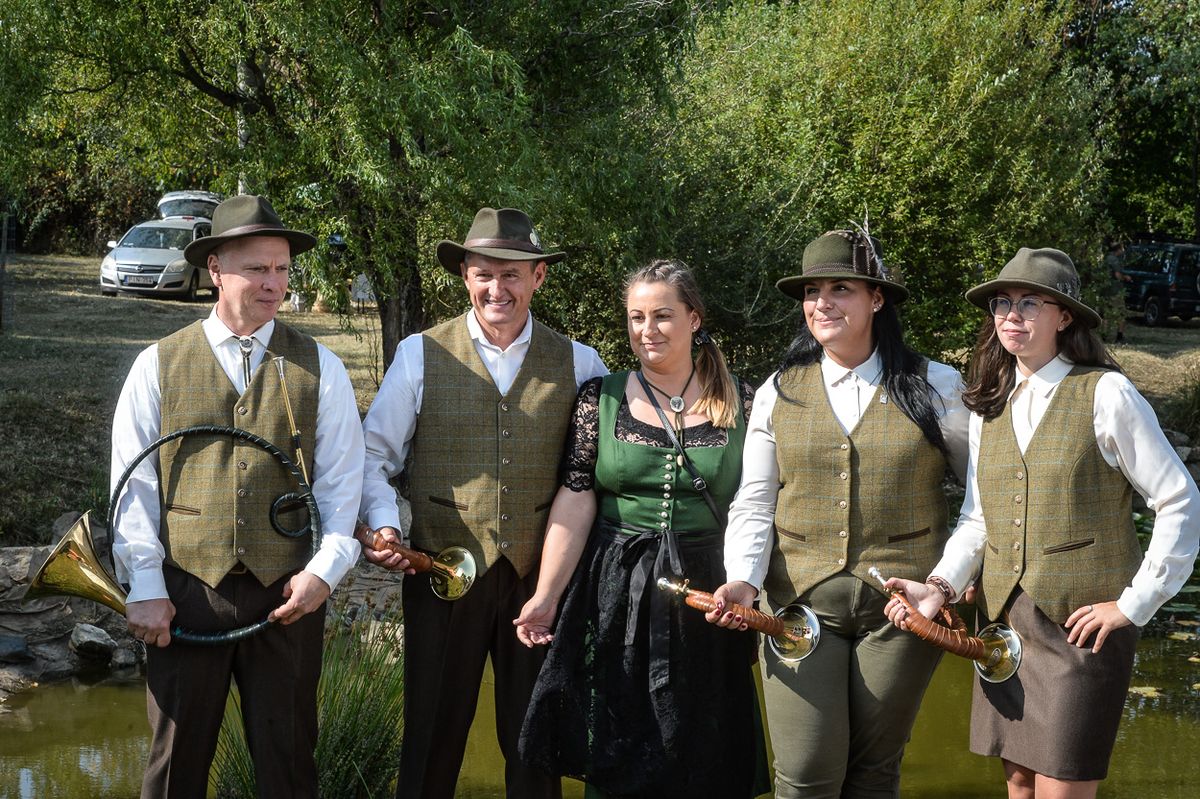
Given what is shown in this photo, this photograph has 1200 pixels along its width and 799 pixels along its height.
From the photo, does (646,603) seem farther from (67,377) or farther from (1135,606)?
(67,377)

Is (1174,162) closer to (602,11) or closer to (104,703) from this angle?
(602,11)

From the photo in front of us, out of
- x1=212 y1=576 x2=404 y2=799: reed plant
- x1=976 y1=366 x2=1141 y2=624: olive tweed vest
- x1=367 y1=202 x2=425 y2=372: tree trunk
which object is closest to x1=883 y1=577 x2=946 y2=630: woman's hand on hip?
x1=976 y1=366 x2=1141 y2=624: olive tweed vest

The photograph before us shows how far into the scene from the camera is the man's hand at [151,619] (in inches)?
127

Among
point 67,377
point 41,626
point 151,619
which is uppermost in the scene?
point 151,619

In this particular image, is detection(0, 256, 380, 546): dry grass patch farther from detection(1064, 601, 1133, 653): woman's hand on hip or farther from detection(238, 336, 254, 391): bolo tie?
detection(1064, 601, 1133, 653): woman's hand on hip

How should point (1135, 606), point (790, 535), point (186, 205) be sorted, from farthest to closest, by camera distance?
1. point (186, 205)
2. point (790, 535)
3. point (1135, 606)

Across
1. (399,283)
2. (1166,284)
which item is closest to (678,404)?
(399,283)

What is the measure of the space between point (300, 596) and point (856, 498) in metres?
1.43

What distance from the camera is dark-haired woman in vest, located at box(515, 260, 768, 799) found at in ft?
11.6

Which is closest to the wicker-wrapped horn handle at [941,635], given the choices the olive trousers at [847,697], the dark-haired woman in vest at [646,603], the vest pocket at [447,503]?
the olive trousers at [847,697]

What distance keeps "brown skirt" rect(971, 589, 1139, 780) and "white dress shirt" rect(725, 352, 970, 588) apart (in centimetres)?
49

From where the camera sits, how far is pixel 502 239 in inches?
147

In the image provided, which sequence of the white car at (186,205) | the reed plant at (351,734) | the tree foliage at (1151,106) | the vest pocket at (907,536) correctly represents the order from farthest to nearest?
the white car at (186,205)
the tree foliage at (1151,106)
the reed plant at (351,734)
the vest pocket at (907,536)

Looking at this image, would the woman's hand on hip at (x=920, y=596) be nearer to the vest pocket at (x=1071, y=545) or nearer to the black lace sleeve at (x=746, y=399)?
the vest pocket at (x=1071, y=545)
